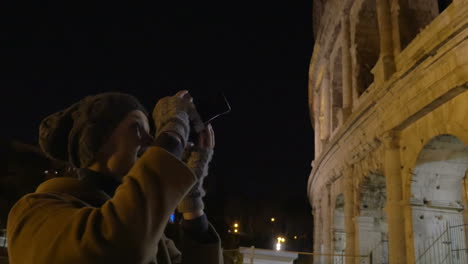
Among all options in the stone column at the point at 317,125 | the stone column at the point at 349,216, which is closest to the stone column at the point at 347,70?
the stone column at the point at 349,216

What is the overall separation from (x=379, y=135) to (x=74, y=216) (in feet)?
30.1

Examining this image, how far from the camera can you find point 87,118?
55.9 inches

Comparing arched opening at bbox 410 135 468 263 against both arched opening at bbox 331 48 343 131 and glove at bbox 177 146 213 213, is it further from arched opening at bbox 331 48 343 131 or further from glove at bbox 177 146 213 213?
glove at bbox 177 146 213 213

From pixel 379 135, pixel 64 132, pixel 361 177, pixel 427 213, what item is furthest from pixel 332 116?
pixel 64 132

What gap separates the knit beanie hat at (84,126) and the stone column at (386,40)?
8.71m

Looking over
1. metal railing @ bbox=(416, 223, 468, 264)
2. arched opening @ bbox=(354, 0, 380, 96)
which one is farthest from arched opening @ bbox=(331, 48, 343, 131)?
metal railing @ bbox=(416, 223, 468, 264)

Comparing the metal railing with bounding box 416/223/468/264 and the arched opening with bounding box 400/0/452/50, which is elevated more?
the arched opening with bounding box 400/0/452/50

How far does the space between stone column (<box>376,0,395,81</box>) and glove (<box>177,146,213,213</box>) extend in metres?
8.38

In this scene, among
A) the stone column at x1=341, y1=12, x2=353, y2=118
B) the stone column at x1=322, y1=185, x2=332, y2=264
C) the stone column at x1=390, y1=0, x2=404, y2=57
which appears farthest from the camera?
the stone column at x1=322, y1=185, x2=332, y2=264

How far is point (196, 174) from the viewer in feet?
5.52

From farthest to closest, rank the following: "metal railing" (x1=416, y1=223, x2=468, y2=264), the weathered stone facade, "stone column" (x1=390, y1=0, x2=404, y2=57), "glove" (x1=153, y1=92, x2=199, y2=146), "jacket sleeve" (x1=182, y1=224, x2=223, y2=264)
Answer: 1. "stone column" (x1=390, y1=0, x2=404, y2=57)
2. "metal railing" (x1=416, y1=223, x2=468, y2=264)
3. the weathered stone facade
4. "jacket sleeve" (x1=182, y1=224, x2=223, y2=264)
5. "glove" (x1=153, y1=92, x2=199, y2=146)

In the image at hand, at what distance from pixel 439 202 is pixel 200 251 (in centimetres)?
815

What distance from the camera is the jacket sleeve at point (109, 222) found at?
3.24ft

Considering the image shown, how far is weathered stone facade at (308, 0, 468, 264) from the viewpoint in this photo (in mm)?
6977
